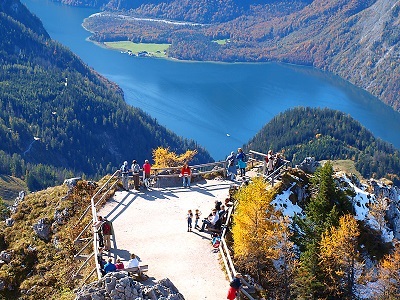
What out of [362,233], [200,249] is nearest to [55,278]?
[200,249]

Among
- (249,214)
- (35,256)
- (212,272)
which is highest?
(249,214)

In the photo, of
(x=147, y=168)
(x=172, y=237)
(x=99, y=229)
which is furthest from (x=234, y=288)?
(x=147, y=168)

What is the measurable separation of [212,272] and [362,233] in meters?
13.6

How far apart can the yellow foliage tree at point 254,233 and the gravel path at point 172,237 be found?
178cm

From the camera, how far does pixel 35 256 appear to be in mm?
35500

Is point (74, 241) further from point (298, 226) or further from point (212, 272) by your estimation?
point (298, 226)

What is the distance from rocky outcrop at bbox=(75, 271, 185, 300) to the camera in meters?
24.8

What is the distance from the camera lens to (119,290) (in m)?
24.8

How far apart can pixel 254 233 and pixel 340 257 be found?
6687 mm

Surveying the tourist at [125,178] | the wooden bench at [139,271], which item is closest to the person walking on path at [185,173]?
the tourist at [125,178]

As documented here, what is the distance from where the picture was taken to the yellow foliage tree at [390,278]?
122 feet

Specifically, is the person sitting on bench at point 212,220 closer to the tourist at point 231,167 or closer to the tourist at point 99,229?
the tourist at point 99,229

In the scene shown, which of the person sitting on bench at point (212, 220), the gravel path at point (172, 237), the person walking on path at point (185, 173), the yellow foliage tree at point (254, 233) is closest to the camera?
the gravel path at point (172, 237)

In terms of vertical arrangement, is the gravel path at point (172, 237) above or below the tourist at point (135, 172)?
below
